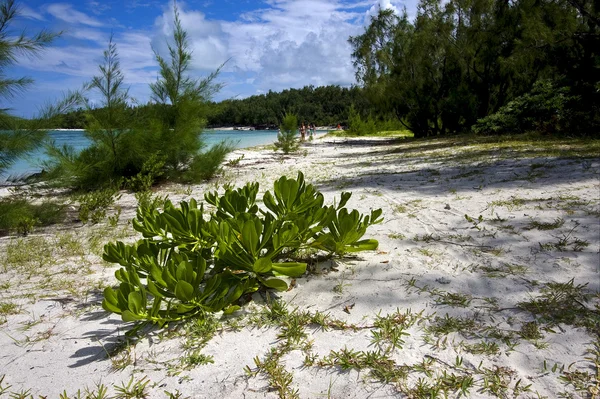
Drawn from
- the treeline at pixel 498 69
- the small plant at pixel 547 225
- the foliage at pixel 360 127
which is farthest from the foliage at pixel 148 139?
the foliage at pixel 360 127

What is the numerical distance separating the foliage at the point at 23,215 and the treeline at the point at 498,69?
1135cm

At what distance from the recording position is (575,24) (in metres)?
11.0

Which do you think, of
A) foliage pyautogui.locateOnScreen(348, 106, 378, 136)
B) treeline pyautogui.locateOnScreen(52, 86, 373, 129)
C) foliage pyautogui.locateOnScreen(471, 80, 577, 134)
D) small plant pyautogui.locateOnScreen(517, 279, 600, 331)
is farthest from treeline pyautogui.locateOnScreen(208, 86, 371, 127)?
small plant pyautogui.locateOnScreen(517, 279, 600, 331)

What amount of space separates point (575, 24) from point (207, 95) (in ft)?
35.7

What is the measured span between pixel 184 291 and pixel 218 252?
0.37 metres

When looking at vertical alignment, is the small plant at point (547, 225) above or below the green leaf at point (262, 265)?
below

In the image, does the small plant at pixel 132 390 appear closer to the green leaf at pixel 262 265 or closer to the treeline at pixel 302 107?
the green leaf at pixel 262 265

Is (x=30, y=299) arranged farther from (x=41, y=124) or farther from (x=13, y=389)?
(x=41, y=124)

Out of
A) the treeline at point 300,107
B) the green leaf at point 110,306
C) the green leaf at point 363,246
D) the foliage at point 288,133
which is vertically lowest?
the green leaf at point 363,246

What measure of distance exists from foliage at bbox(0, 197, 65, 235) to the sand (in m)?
0.42

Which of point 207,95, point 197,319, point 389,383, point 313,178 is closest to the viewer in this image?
point 389,383

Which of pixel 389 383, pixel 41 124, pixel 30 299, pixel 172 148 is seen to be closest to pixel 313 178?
pixel 172 148

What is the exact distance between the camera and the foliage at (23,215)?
4.18m

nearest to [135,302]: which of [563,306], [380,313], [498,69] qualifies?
[380,313]
